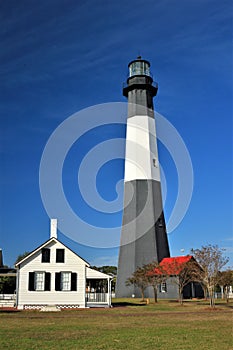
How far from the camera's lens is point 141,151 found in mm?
40406

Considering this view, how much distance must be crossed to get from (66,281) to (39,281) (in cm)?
178

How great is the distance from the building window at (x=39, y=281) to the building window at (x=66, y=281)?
0.59 meters

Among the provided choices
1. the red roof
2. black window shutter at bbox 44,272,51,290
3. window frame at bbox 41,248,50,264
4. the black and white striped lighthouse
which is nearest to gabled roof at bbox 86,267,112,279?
black window shutter at bbox 44,272,51,290

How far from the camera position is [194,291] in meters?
41.2

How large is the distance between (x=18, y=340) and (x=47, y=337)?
100 cm

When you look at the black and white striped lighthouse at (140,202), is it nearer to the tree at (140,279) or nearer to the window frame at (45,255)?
the tree at (140,279)

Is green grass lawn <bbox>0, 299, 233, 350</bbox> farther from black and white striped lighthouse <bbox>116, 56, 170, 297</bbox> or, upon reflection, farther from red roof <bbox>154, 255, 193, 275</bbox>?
black and white striped lighthouse <bbox>116, 56, 170, 297</bbox>

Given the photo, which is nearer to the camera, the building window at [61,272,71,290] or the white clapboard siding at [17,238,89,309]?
the white clapboard siding at [17,238,89,309]

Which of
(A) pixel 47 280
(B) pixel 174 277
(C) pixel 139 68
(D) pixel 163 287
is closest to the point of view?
(A) pixel 47 280

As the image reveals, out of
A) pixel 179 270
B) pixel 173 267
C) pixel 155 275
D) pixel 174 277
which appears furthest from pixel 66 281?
pixel 174 277

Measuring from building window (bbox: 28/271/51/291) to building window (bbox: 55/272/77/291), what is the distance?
593 millimetres

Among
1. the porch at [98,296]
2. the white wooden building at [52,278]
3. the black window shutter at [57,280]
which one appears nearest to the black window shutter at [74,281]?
the white wooden building at [52,278]

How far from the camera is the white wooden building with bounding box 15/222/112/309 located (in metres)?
27.4

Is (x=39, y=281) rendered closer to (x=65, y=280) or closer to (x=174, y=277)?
(x=65, y=280)
